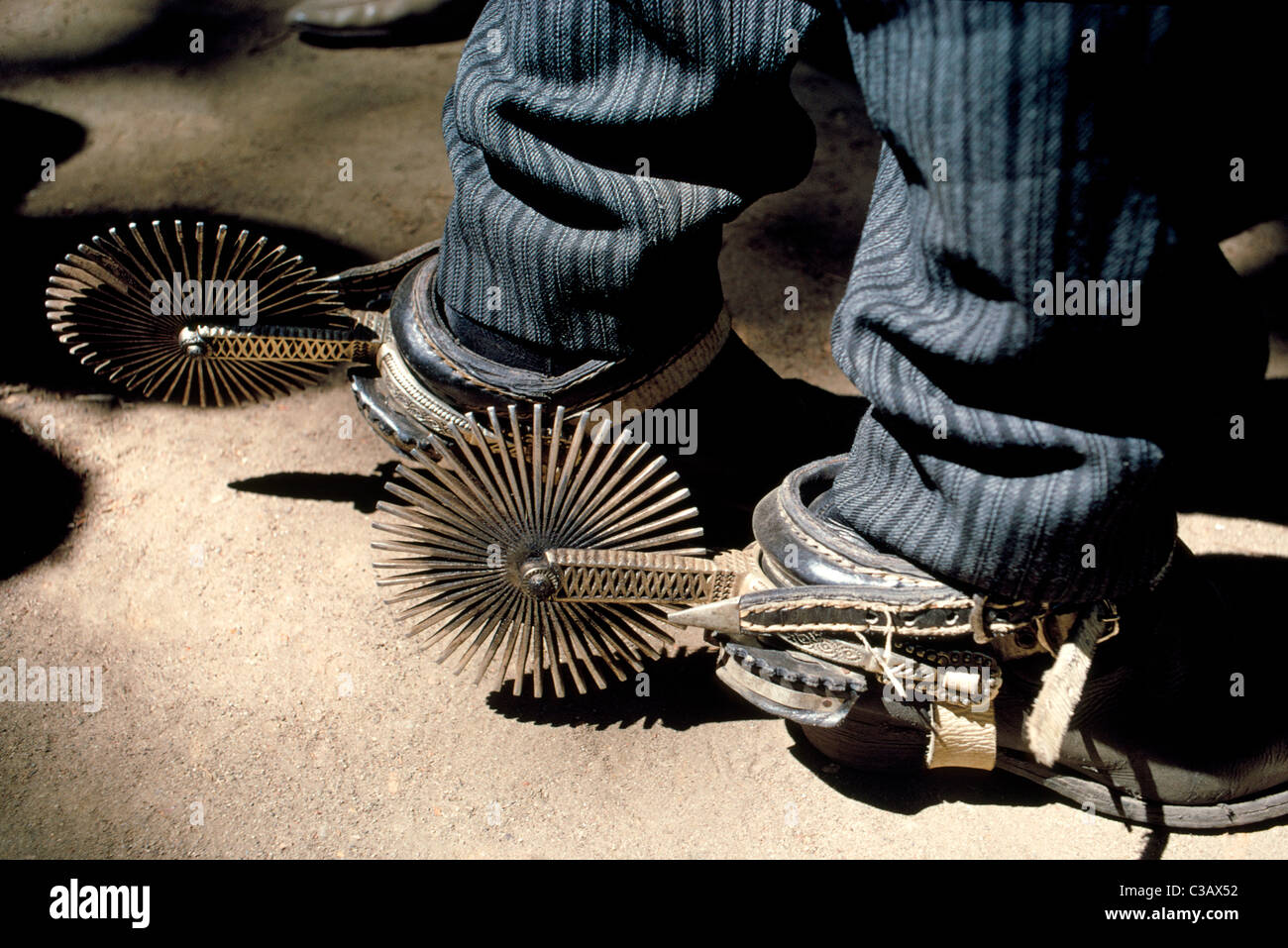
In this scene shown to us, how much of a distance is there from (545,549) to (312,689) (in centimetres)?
33

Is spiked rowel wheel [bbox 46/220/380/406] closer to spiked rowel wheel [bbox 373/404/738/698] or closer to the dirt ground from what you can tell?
the dirt ground

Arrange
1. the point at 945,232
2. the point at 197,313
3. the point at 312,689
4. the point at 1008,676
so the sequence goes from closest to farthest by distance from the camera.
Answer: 1. the point at 945,232
2. the point at 1008,676
3. the point at 312,689
4. the point at 197,313

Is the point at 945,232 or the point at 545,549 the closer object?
the point at 945,232

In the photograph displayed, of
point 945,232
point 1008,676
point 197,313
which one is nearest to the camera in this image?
point 945,232

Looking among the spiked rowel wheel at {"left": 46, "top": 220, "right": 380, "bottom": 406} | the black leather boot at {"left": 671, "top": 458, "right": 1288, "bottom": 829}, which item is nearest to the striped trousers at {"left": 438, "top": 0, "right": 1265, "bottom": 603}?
the black leather boot at {"left": 671, "top": 458, "right": 1288, "bottom": 829}

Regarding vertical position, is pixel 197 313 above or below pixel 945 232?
below

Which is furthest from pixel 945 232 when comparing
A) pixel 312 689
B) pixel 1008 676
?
pixel 312 689

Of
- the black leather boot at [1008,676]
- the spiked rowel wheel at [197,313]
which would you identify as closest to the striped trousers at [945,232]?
the black leather boot at [1008,676]

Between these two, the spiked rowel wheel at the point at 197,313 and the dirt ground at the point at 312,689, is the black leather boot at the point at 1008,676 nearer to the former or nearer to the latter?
the dirt ground at the point at 312,689

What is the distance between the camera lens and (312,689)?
4.05 feet

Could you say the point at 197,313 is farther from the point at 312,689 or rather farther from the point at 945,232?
the point at 945,232

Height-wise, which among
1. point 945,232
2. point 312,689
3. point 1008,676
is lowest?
point 312,689

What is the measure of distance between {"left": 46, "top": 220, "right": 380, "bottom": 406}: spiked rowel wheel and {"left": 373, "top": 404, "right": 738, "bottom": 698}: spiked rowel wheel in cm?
30
